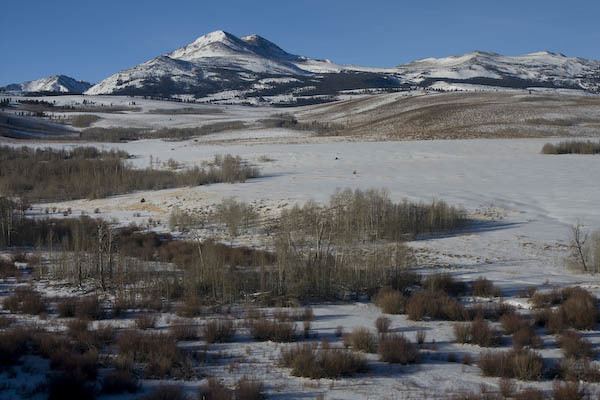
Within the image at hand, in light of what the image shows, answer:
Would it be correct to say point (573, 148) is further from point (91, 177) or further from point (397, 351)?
point (397, 351)

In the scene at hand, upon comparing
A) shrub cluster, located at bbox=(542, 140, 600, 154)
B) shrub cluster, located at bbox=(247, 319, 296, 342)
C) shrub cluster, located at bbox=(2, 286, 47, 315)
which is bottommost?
shrub cluster, located at bbox=(247, 319, 296, 342)

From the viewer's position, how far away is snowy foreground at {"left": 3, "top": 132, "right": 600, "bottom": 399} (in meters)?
8.54

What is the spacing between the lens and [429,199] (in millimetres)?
24609

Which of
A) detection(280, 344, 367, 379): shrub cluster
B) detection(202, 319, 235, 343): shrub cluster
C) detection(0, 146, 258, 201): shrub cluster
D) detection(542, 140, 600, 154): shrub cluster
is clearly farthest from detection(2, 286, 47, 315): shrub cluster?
detection(542, 140, 600, 154): shrub cluster

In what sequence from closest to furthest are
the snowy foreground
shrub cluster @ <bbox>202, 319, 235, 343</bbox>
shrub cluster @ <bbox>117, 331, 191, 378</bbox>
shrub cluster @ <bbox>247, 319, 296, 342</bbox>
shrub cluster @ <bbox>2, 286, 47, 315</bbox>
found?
shrub cluster @ <bbox>117, 331, 191, 378</bbox>, the snowy foreground, shrub cluster @ <bbox>202, 319, 235, 343</bbox>, shrub cluster @ <bbox>247, 319, 296, 342</bbox>, shrub cluster @ <bbox>2, 286, 47, 315</bbox>

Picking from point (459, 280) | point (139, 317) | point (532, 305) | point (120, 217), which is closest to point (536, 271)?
point (459, 280)

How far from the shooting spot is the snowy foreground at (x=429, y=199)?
336 inches

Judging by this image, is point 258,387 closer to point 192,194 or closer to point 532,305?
point 532,305

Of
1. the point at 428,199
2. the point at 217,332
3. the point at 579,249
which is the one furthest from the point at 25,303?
the point at 428,199

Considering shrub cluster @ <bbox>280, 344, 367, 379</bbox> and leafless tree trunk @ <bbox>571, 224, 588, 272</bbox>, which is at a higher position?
leafless tree trunk @ <bbox>571, 224, 588, 272</bbox>

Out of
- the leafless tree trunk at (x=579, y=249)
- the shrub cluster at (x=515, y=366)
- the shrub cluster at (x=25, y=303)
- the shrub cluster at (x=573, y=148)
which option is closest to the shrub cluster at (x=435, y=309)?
the shrub cluster at (x=515, y=366)

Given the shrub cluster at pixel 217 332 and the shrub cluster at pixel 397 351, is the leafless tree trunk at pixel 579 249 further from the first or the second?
the shrub cluster at pixel 217 332

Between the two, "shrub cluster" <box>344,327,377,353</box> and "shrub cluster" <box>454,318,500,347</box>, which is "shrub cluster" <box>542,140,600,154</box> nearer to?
"shrub cluster" <box>454,318,500,347</box>

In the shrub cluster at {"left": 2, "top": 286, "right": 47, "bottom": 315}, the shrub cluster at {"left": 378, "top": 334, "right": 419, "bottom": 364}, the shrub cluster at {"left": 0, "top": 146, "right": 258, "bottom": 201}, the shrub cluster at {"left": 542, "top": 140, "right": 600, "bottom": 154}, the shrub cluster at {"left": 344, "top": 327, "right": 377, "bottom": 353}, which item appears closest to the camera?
the shrub cluster at {"left": 378, "top": 334, "right": 419, "bottom": 364}
